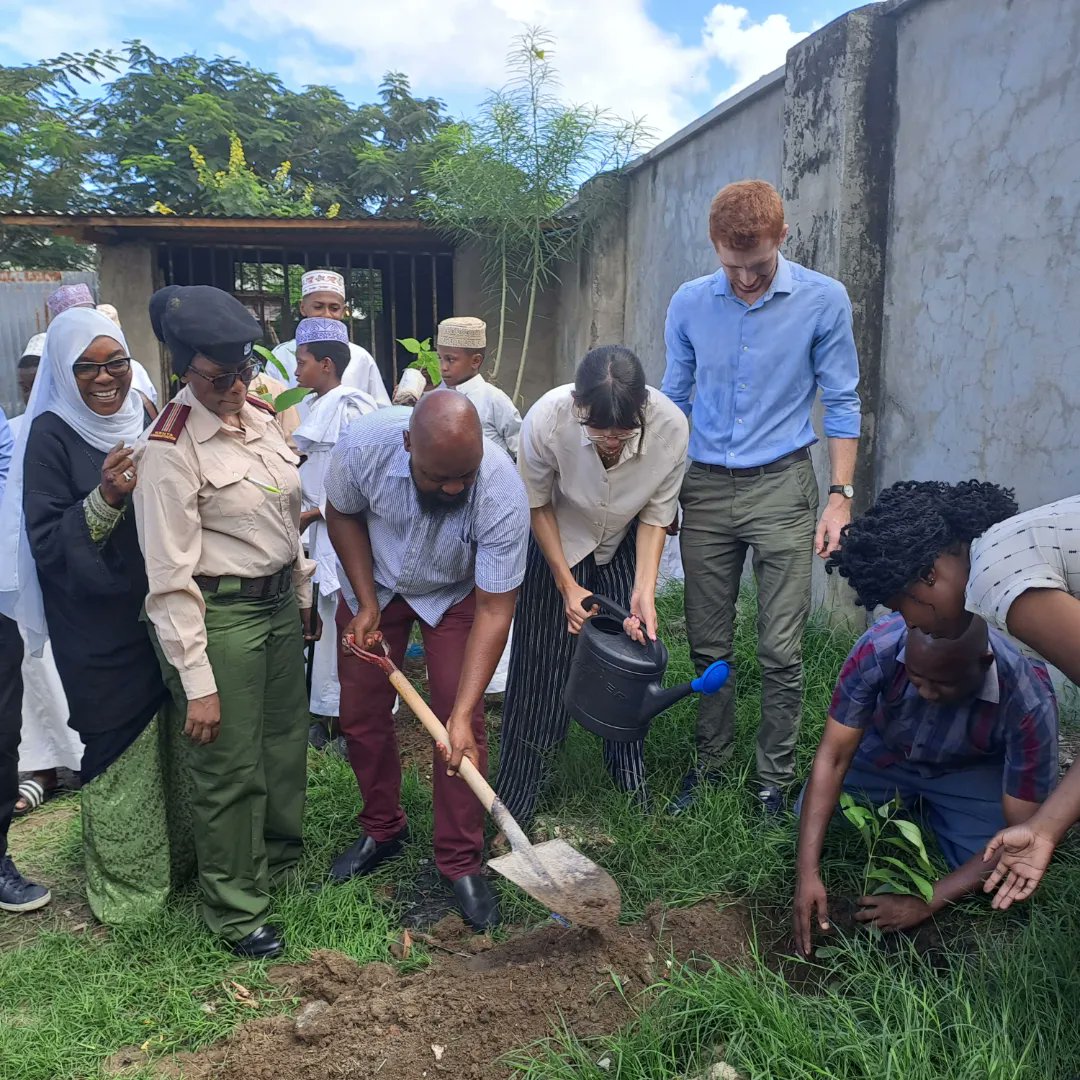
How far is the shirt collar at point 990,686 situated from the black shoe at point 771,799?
0.92 meters

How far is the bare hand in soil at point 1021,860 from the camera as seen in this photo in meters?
2.03

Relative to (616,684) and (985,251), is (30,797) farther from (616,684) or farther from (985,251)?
(985,251)

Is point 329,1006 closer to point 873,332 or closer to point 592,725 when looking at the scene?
point 592,725

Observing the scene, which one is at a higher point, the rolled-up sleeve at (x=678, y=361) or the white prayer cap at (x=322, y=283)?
the white prayer cap at (x=322, y=283)

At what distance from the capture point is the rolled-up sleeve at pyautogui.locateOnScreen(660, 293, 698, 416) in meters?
3.59

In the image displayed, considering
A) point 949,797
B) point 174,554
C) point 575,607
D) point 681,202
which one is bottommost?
point 949,797

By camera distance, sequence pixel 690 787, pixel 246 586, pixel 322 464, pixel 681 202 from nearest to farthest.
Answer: pixel 246 586 < pixel 690 787 < pixel 322 464 < pixel 681 202

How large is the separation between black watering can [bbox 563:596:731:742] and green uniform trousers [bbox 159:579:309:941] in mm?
916

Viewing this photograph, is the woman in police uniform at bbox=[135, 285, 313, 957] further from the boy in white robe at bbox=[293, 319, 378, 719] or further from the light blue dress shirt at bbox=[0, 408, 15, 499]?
the boy in white robe at bbox=[293, 319, 378, 719]

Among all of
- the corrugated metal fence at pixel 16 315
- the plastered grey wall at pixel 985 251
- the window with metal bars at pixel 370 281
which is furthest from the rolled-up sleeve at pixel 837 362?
the corrugated metal fence at pixel 16 315

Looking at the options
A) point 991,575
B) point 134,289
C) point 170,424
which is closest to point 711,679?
point 991,575

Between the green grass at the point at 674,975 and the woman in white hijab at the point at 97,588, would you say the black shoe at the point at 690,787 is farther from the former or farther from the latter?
the woman in white hijab at the point at 97,588

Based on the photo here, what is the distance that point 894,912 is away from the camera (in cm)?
256

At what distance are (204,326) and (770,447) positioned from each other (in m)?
1.87
